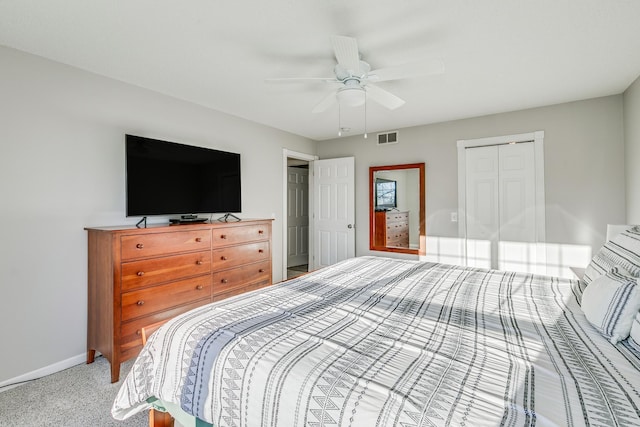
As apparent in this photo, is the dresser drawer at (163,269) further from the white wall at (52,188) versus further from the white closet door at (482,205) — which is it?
the white closet door at (482,205)

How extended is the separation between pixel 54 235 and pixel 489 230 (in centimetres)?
470

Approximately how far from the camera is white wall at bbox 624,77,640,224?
2.78 meters

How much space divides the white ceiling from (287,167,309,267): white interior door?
3092mm

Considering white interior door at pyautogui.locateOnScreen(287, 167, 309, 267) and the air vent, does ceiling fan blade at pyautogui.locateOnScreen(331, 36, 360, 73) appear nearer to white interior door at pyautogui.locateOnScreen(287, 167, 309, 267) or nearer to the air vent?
the air vent

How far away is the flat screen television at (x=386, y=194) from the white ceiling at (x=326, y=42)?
65.5 inches

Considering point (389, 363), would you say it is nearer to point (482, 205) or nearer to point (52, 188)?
point (52, 188)

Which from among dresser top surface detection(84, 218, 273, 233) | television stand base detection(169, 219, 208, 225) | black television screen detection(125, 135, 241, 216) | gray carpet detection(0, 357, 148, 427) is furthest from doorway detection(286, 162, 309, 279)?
gray carpet detection(0, 357, 148, 427)

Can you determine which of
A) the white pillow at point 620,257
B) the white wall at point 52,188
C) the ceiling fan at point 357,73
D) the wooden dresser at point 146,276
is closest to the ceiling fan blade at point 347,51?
the ceiling fan at point 357,73

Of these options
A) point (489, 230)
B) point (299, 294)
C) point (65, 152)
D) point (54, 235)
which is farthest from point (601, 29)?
point (54, 235)

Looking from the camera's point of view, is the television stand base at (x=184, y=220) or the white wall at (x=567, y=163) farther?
the white wall at (x=567, y=163)

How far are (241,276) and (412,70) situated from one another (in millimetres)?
2687

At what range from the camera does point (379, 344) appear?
3.81 feet

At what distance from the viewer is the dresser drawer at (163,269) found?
7.76 feet

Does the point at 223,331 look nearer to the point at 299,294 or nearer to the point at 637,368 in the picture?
the point at 299,294
